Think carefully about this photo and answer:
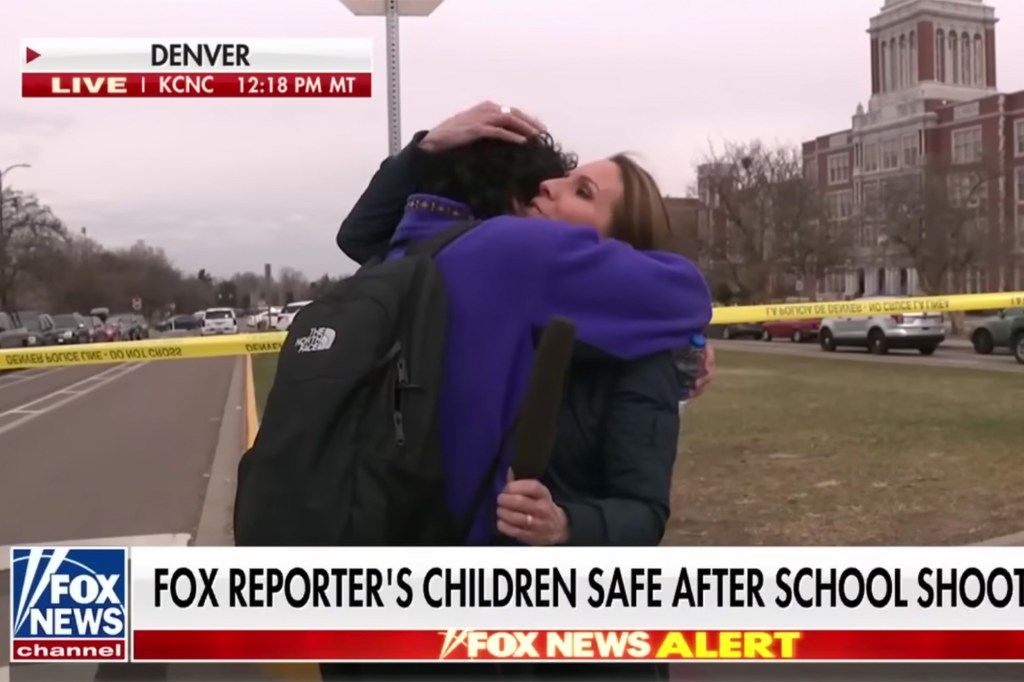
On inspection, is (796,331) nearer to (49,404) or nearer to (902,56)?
(49,404)

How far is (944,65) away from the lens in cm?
404

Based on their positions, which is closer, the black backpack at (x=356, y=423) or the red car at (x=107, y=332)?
the black backpack at (x=356, y=423)

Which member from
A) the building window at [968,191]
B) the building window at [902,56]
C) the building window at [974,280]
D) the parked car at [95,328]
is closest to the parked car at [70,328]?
the parked car at [95,328]

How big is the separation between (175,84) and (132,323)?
91.9 inches

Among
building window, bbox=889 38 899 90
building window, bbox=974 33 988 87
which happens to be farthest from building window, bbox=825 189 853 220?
building window, bbox=889 38 899 90

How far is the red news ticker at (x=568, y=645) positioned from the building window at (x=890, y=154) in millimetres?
4858

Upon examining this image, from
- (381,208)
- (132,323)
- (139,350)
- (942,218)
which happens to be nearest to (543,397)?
(381,208)

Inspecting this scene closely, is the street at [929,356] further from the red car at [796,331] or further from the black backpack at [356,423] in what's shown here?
the black backpack at [356,423]

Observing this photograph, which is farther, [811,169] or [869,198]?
[869,198]

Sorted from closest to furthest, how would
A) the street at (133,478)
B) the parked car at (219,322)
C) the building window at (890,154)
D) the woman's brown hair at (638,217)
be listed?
the woman's brown hair at (638,217) < the street at (133,478) < the parked car at (219,322) < the building window at (890,154)

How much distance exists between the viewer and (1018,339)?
1633 centimetres

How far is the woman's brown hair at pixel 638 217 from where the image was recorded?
1.70m

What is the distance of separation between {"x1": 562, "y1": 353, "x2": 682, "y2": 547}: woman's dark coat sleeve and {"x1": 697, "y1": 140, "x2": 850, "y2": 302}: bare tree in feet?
4.68

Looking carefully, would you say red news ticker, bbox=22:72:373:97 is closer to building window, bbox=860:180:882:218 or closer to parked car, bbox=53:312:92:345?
parked car, bbox=53:312:92:345
